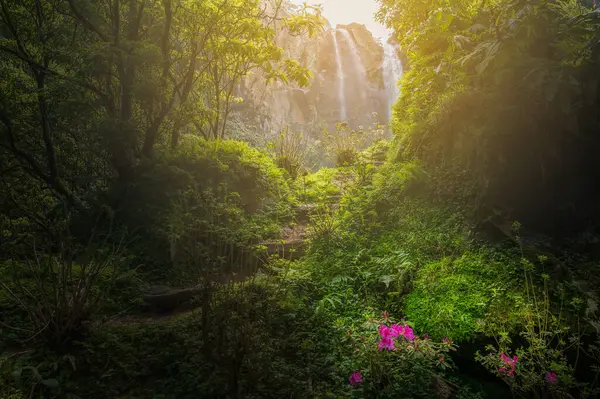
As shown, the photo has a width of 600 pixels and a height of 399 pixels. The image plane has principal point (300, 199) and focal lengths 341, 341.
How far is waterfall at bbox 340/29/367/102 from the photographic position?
2733 centimetres

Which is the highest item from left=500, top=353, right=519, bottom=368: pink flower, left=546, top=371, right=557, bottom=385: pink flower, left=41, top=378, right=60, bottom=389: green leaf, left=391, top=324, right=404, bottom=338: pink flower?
left=391, top=324, right=404, bottom=338: pink flower

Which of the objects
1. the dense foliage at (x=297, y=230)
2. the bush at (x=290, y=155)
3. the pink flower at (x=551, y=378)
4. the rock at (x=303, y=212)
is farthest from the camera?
the bush at (x=290, y=155)

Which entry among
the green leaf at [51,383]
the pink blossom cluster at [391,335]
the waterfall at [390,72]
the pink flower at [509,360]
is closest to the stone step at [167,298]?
the green leaf at [51,383]

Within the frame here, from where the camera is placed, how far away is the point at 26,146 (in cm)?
473

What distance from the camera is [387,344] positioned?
2707 millimetres

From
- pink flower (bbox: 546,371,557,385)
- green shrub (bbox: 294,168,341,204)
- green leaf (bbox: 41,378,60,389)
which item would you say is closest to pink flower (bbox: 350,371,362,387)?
pink flower (bbox: 546,371,557,385)

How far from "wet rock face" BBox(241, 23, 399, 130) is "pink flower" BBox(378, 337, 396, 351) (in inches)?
877

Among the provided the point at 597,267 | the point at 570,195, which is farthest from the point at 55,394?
the point at 570,195

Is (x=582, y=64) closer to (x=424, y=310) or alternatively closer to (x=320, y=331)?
(x=424, y=310)

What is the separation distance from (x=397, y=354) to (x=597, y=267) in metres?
2.63

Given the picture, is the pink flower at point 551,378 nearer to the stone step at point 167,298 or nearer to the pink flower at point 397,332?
the pink flower at point 397,332

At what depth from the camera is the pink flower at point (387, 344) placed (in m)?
2.70

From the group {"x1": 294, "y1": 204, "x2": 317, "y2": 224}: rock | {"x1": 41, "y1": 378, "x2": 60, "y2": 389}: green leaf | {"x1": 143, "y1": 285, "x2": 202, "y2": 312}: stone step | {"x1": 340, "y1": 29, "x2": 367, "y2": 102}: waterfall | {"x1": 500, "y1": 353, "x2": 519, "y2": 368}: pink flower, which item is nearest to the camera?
{"x1": 41, "y1": 378, "x2": 60, "y2": 389}: green leaf

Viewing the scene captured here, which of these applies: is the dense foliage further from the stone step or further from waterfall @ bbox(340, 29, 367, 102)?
waterfall @ bbox(340, 29, 367, 102)
